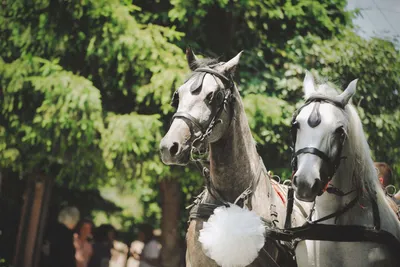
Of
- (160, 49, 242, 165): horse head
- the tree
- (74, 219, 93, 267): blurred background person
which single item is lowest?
(74, 219, 93, 267): blurred background person

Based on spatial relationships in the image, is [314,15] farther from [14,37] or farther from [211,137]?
[211,137]

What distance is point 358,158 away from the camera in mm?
4309

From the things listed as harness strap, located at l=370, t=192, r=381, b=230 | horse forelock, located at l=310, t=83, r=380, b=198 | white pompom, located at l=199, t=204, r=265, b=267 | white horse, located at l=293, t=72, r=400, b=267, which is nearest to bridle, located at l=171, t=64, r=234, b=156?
white pompom, located at l=199, t=204, r=265, b=267

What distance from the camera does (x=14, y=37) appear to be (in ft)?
33.1

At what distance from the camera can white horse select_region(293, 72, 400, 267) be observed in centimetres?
411

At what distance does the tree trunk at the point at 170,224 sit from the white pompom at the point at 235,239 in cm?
630

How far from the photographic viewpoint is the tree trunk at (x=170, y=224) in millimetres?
10898

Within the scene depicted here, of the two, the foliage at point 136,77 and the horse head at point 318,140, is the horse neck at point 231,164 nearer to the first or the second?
the horse head at point 318,140

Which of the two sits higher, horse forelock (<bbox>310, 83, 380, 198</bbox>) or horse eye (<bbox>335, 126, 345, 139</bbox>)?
horse eye (<bbox>335, 126, 345, 139</bbox>)

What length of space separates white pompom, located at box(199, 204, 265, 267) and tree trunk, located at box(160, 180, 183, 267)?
630cm

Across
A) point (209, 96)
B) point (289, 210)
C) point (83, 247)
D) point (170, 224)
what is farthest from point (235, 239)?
point (83, 247)

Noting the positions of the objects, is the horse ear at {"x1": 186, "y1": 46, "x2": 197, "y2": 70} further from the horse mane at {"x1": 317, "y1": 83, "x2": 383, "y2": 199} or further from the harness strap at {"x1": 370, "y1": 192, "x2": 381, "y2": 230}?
the harness strap at {"x1": 370, "y1": 192, "x2": 381, "y2": 230}

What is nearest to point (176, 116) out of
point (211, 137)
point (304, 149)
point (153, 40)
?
point (211, 137)

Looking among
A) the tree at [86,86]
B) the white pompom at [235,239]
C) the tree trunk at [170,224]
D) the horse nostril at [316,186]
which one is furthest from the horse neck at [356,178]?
the tree trunk at [170,224]
